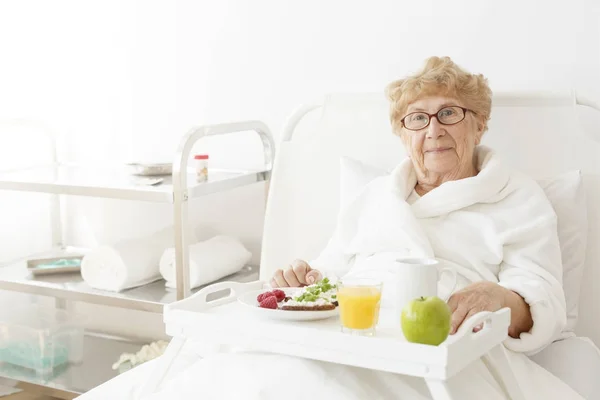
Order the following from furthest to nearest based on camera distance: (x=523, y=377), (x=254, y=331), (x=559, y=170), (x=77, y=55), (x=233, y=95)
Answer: (x=77, y=55), (x=233, y=95), (x=559, y=170), (x=523, y=377), (x=254, y=331)

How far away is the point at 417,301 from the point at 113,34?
1.97 meters

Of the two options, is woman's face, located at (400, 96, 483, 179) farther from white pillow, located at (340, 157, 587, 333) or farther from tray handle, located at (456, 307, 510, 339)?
tray handle, located at (456, 307, 510, 339)

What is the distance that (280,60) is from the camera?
9.66 ft

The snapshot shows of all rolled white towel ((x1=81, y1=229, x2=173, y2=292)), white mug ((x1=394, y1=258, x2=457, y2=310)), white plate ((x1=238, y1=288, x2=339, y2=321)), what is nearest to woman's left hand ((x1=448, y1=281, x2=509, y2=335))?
white mug ((x1=394, y1=258, x2=457, y2=310))

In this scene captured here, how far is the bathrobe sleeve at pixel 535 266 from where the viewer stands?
2035 mm

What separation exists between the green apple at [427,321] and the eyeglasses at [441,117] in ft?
2.37

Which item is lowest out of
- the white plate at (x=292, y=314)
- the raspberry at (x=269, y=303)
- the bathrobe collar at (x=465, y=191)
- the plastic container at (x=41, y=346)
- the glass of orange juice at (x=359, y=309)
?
the plastic container at (x=41, y=346)

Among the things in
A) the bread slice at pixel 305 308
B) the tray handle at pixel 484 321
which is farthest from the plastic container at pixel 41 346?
the tray handle at pixel 484 321

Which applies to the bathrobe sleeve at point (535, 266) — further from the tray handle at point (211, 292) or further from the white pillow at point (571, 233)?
the tray handle at point (211, 292)

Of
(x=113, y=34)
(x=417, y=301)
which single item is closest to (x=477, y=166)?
(x=417, y=301)

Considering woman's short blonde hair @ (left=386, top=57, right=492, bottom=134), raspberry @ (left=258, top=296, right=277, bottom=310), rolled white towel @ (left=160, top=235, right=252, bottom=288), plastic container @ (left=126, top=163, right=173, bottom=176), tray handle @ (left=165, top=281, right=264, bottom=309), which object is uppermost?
woman's short blonde hair @ (left=386, top=57, right=492, bottom=134)

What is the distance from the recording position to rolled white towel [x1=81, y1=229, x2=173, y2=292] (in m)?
2.74

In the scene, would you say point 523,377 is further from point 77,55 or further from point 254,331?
point 77,55

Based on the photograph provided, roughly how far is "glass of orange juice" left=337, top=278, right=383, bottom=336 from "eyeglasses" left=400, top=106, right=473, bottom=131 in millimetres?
646
